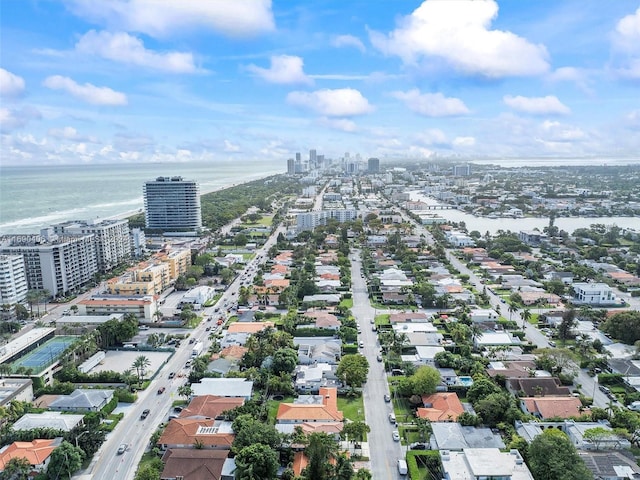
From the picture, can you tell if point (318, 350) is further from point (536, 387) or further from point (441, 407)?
point (536, 387)

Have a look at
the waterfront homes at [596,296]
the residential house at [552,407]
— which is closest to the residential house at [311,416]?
the residential house at [552,407]

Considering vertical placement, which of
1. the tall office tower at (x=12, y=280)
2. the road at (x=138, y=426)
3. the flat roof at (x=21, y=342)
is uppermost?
the tall office tower at (x=12, y=280)

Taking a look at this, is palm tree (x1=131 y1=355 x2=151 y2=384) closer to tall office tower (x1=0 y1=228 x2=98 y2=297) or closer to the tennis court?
the tennis court

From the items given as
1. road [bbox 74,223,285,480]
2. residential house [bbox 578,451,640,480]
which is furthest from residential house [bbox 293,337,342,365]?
residential house [bbox 578,451,640,480]

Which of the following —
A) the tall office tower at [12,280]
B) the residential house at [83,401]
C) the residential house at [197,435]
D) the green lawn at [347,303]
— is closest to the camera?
the residential house at [197,435]

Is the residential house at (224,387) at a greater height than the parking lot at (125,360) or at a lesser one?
greater

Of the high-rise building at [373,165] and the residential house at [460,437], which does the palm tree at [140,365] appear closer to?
the residential house at [460,437]
